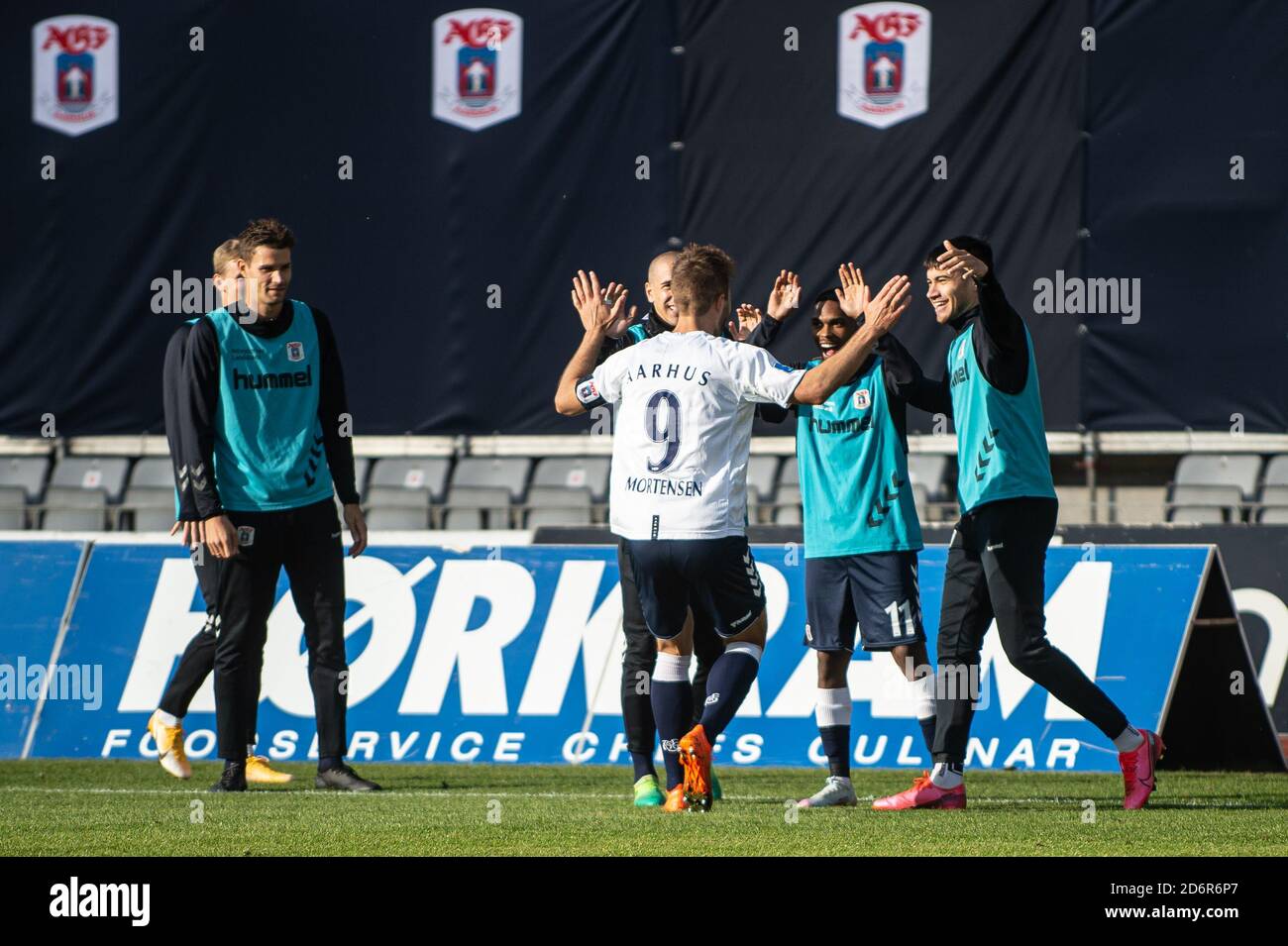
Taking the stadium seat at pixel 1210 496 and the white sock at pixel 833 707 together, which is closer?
the white sock at pixel 833 707

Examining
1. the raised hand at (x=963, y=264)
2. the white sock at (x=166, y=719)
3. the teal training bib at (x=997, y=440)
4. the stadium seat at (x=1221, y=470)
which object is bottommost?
the white sock at (x=166, y=719)

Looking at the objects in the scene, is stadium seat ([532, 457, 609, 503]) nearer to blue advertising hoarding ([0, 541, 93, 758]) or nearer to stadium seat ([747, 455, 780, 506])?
stadium seat ([747, 455, 780, 506])

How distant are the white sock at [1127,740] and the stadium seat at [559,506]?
646 centimetres

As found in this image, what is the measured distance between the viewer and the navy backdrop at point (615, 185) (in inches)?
519

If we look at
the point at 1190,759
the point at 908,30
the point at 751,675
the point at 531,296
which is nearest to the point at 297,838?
the point at 751,675

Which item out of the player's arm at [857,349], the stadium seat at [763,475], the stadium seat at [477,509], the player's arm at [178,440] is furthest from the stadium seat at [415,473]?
the player's arm at [857,349]

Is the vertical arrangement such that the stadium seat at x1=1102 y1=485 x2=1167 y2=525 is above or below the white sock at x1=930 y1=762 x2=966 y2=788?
above

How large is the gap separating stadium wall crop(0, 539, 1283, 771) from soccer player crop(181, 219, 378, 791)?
6.97 feet

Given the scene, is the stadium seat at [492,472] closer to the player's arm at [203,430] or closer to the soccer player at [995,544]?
the player's arm at [203,430]

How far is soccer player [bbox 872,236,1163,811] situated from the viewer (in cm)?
660

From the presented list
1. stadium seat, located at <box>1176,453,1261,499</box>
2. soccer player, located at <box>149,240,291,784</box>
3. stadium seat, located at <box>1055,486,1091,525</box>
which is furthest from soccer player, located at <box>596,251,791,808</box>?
stadium seat, located at <box>1055,486,1091,525</box>

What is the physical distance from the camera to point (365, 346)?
14461 mm

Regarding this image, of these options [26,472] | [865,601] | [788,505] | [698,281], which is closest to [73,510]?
[26,472]

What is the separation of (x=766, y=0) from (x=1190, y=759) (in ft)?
24.8
